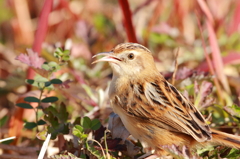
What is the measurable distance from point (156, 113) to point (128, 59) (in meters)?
0.63

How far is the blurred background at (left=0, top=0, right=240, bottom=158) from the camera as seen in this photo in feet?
12.2

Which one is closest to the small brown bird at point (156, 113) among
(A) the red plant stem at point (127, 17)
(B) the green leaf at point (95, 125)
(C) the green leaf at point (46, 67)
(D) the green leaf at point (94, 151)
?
(B) the green leaf at point (95, 125)

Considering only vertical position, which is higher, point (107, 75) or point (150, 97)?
point (107, 75)

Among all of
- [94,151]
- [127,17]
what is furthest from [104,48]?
[94,151]

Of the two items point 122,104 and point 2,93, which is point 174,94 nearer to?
point 122,104

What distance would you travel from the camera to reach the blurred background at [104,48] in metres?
3.72

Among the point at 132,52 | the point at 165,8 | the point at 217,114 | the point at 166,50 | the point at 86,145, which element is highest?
the point at 165,8

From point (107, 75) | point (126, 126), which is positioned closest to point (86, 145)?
point (126, 126)

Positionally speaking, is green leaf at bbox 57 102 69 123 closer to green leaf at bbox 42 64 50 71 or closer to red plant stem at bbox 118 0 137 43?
green leaf at bbox 42 64 50 71

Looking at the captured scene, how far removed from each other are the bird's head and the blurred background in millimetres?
394

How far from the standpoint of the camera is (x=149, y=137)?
10.1ft

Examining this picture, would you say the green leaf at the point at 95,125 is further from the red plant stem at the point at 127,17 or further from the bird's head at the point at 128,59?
the red plant stem at the point at 127,17

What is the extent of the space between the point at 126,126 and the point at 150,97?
0.32 m

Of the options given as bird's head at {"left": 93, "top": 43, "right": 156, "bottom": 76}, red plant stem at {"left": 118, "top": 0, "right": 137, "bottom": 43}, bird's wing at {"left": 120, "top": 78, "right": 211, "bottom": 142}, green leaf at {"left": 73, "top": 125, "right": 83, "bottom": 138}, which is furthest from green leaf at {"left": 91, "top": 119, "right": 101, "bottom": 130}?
red plant stem at {"left": 118, "top": 0, "right": 137, "bottom": 43}
